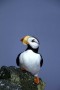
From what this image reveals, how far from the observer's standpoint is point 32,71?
1.16m

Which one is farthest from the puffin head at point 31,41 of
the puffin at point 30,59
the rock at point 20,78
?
the rock at point 20,78

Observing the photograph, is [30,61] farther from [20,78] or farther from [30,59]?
[20,78]

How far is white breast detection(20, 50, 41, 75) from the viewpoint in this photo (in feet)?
3.75

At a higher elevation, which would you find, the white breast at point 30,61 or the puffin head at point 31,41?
the puffin head at point 31,41

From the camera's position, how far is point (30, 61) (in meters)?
1.14

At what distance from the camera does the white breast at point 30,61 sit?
114 centimetres

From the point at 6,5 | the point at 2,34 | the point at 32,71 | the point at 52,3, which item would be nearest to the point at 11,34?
the point at 2,34

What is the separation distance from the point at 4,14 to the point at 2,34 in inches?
3.9

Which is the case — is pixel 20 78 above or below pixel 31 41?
below

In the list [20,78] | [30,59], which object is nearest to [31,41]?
[30,59]

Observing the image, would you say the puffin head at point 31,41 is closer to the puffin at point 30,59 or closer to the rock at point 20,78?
the puffin at point 30,59

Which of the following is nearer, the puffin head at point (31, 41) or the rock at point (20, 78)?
the rock at point (20, 78)

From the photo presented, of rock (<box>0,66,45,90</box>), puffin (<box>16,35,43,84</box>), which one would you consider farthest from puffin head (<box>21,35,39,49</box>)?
rock (<box>0,66,45,90</box>)

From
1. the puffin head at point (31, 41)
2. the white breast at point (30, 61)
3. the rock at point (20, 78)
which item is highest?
the puffin head at point (31, 41)
